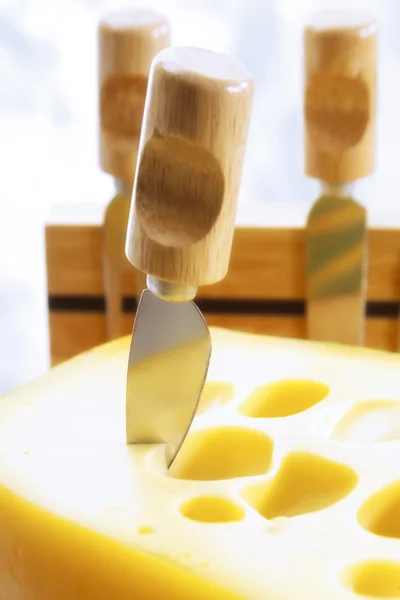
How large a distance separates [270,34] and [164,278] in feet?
1.95

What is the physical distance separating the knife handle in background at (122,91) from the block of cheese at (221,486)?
0.15 m

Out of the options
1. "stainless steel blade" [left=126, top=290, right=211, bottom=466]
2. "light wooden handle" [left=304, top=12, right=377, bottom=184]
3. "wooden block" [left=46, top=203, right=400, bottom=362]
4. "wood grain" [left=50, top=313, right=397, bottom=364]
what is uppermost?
"light wooden handle" [left=304, top=12, right=377, bottom=184]

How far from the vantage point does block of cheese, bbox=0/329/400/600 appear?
532mm

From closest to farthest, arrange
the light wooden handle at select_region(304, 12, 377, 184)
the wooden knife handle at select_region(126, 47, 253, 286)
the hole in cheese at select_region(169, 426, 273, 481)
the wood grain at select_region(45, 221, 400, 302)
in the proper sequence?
the wooden knife handle at select_region(126, 47, 253, 286) → the hole in cheese at select_region(169, 426, 273, 481) → the light wooden handle at select_region(304, 12, 377, 184) → the wood grain at select_region(45, 221, 400, 302)

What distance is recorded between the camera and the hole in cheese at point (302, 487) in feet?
1.99

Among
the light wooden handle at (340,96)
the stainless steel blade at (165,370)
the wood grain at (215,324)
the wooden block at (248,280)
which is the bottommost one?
the wood grain at (215,324)

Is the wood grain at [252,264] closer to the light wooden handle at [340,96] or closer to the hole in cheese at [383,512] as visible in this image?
the light wooden handle at [340,96]

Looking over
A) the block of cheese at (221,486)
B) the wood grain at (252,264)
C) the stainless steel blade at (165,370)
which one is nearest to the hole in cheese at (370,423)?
the block of cheese at (221,486)

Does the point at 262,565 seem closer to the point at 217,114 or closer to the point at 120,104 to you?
the point at 217,114

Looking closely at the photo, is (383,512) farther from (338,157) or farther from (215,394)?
(338,157)

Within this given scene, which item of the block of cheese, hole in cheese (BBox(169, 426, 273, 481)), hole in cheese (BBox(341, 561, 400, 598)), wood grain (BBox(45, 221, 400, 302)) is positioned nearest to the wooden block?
wood grain (BBox(45, 221, 400, 302))

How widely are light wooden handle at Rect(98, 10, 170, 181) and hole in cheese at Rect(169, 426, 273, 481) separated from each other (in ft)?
0.84

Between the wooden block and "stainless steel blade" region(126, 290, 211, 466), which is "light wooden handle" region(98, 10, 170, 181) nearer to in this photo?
the wooden block

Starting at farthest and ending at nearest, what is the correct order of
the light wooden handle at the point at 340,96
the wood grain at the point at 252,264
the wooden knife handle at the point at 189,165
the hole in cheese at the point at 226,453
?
the wood grain at the point at 252,264 < the light wooden handle at the point at 340,96 < the hole in cheese at the point at 226,453 < the wooden knife handle at the point at 189,165
